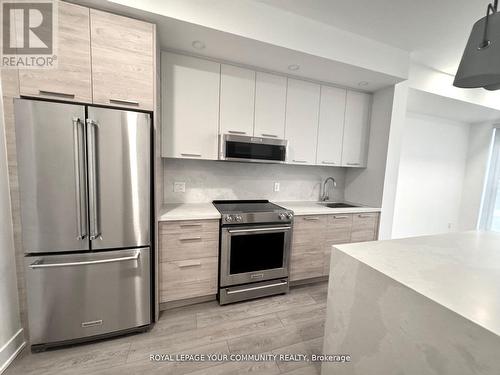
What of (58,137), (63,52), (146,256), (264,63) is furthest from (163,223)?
(264,63)

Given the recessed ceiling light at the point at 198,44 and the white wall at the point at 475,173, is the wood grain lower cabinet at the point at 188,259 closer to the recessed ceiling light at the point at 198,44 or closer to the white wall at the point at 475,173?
the recessed ceiling light at the point at 198,44

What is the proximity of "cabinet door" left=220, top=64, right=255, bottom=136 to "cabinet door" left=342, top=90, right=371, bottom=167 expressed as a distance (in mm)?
1387

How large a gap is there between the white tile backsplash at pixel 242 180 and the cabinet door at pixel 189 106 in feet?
1.10

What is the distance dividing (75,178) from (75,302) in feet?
3.02

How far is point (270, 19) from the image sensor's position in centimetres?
182

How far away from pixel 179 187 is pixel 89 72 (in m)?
1.32

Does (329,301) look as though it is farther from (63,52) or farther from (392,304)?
(63,52)

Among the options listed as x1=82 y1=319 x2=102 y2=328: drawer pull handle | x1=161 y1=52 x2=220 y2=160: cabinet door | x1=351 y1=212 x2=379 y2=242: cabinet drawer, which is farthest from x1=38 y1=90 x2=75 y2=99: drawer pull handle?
x1=351 y1=212 x2=379 y2=242: cabinet drawer

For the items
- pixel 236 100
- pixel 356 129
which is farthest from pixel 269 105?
pixel 356 129

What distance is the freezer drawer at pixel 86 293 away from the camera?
1436 mm

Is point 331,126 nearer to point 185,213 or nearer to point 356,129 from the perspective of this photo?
point 356,129

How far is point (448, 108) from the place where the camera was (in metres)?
3.27

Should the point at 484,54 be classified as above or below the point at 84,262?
above

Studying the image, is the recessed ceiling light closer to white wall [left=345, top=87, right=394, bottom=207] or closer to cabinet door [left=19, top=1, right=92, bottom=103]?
cabinet door [left=19, top=1, right=92, bottom=103]
